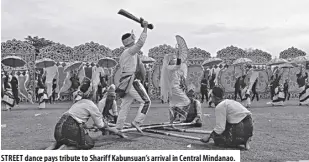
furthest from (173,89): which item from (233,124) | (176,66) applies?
(233,124)

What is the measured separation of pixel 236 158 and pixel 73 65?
50.8 feet

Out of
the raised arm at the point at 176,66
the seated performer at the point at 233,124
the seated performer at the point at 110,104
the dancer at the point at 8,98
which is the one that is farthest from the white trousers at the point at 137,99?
the dancer at the point at 8,98

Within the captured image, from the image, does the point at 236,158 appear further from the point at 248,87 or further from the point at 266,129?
the point at 248,87

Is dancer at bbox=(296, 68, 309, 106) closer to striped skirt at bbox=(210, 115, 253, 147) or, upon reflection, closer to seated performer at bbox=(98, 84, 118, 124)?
seated performer at bbox=(98, 84, 118, 124)

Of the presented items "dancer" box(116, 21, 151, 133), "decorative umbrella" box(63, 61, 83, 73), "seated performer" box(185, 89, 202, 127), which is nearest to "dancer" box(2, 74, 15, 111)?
"decorative umbrella" box(63, 61, 83, 73)

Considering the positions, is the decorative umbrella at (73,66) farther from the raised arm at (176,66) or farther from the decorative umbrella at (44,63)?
the raised arm at (176,66)

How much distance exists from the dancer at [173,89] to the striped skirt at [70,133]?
385 centimetres

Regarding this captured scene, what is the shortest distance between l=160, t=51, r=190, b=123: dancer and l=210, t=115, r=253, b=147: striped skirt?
3461mm

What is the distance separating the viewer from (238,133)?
562 centimetres

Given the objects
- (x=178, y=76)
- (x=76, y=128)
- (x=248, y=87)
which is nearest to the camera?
(x=76, y=128)

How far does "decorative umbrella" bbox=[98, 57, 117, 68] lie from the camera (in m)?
18.6

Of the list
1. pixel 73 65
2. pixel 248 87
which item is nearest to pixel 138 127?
pixel 248 87

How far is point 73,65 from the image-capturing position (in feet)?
61.9

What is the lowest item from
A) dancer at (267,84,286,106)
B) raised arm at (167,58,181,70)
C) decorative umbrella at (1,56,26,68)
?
dancer at (267,84,286,106)
